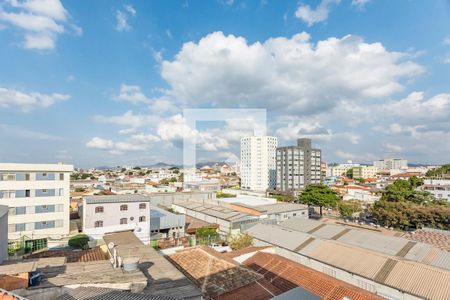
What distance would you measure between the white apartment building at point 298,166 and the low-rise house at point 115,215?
1932 inches

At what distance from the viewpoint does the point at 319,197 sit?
3538cm

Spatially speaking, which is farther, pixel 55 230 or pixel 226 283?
pixel 55 230

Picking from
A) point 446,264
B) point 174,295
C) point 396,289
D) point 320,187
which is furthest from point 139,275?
point 320,187

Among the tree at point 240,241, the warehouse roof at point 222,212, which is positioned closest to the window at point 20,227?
the tree at point 240,241

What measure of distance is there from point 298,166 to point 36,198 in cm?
5608

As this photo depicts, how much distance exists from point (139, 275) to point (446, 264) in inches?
655

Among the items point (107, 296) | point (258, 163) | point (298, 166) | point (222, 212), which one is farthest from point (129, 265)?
point (258, 163)

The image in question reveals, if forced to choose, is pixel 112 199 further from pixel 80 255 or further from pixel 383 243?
pixel 383 243

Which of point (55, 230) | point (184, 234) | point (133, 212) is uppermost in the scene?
point (133, 212)

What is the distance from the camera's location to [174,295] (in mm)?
6746

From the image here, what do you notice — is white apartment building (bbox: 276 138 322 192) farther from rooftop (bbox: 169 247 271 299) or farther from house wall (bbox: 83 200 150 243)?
rooftop (bbox: 169 247 271 299)

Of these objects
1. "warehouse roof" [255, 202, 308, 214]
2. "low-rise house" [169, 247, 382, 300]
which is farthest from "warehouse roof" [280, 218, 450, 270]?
"low-rise house" [169, 247, 382, 300]

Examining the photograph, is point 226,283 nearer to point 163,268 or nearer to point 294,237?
point 163,268

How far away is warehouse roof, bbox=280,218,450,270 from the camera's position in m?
15.5
